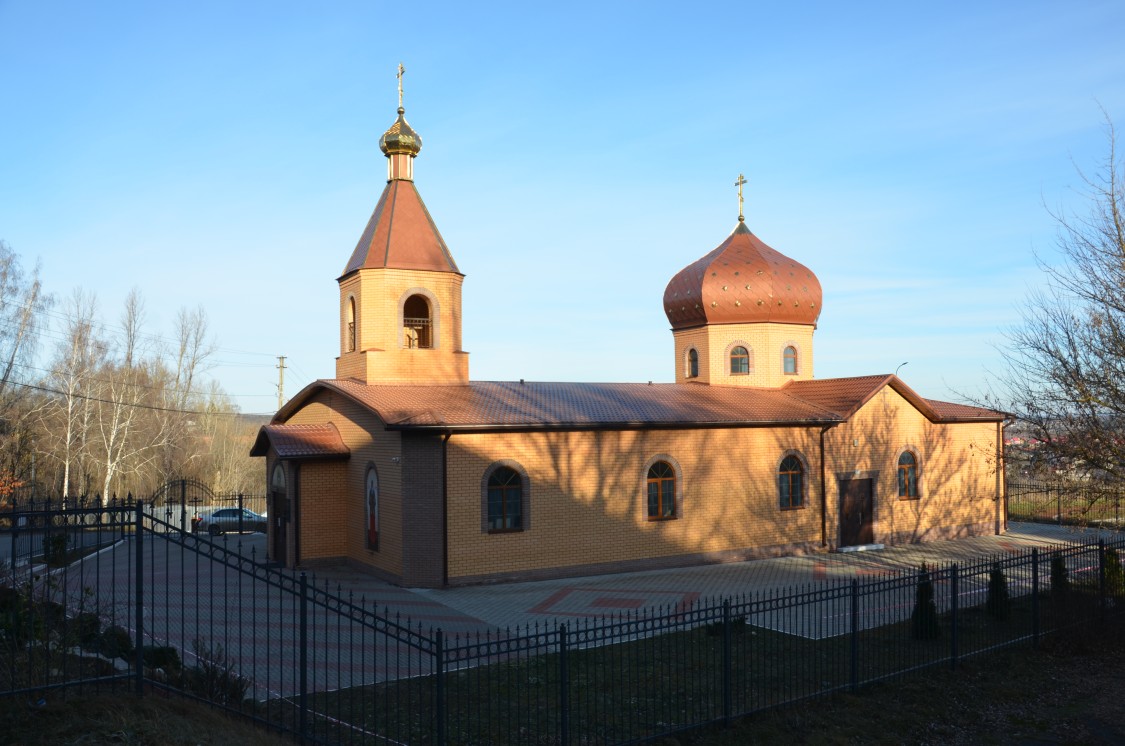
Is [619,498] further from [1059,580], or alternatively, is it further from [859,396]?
[1059,580]

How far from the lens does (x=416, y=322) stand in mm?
19719

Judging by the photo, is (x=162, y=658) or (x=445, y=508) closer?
(x=162, y=658)

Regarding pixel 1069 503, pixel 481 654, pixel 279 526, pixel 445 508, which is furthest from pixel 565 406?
pixel 481 654

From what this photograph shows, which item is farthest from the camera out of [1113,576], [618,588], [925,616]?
[618,588]

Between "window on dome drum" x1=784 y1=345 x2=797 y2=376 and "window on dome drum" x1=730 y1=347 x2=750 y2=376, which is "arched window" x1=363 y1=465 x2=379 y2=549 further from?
"window on dome drum" x1=784 y1=345 x2=797 y2=376

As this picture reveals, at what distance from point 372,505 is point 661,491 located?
5961 millimetres

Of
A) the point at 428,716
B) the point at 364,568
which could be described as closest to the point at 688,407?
the point at 364,568

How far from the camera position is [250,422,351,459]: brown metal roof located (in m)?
17.6

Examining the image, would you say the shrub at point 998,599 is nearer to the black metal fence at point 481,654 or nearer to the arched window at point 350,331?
the black metal fence at point 481,654

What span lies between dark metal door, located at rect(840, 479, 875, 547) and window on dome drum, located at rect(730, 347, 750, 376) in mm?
4705

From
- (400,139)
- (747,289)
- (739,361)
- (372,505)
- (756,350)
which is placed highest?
(400,139)

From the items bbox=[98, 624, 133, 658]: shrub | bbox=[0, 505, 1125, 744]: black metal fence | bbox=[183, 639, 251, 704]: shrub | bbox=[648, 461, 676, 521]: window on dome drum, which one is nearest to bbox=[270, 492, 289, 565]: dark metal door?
bbox=[0, 505, 1125, 744]: black metal fence

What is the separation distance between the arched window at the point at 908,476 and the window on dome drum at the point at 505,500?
10.5 meters

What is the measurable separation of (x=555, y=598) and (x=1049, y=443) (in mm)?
8143
